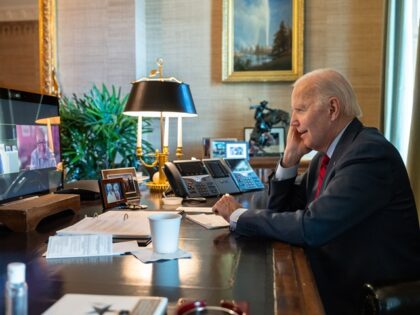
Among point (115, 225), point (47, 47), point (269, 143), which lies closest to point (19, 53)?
point (47, 47)

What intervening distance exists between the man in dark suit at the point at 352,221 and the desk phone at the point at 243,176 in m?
0.69

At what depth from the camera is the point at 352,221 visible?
42.0 inches

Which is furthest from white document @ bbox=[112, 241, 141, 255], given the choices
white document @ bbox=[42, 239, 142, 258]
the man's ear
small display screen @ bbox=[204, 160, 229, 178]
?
small display screen @ bbox=[204, 160, 229, 178]

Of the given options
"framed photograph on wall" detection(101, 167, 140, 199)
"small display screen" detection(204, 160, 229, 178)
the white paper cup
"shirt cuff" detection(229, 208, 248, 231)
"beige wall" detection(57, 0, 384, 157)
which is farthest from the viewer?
"beige wall" detection(57, 0, 384, 157)

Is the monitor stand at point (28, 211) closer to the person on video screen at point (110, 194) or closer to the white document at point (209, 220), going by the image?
the person on video screen at point (110, 194)

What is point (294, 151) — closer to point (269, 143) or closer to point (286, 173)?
point (286, 173)

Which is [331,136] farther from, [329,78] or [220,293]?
[220,293]

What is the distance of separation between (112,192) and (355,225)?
865 mm

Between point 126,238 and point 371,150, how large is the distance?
69 centimetres

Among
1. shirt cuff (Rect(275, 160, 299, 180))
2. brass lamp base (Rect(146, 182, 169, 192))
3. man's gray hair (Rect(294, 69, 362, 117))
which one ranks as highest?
man's gray hair (Rect(294, 69, 362, 117))

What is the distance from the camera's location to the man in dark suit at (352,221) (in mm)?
1057

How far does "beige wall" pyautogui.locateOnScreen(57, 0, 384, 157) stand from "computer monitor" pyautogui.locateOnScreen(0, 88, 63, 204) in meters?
1.85

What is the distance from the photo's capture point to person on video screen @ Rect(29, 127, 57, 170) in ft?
4.35

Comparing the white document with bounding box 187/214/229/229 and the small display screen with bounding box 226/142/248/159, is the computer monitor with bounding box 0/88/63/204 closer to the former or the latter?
the white document with bounding box 187/214/229/229
